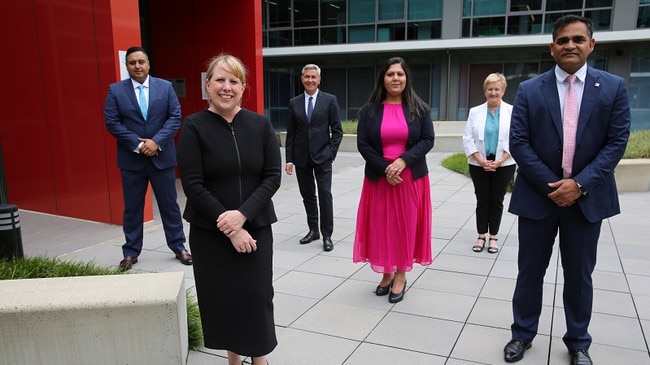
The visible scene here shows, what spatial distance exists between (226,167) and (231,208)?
8.8 inches

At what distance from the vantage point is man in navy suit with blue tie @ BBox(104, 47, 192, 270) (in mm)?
4984

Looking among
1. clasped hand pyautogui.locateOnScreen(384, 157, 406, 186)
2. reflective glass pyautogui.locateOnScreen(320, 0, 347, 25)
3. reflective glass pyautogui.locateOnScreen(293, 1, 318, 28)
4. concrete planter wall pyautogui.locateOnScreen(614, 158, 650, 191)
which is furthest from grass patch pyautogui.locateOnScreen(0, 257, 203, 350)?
reflective glass pyautogui.locateOnScreen(293, 1, 318, 28)

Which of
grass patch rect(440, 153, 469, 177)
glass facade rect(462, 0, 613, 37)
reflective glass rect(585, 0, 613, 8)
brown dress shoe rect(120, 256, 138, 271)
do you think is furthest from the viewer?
glass facade rect(462, 0, 613, 37)

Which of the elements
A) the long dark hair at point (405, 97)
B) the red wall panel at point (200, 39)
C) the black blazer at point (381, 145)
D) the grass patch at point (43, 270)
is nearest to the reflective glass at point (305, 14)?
the red wall panel at point (200, 39)

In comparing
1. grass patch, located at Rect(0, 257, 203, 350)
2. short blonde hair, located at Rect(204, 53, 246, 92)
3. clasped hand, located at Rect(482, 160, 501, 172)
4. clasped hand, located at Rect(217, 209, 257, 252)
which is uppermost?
short blonde hair, located at Rect(204, 53, 246, 92)

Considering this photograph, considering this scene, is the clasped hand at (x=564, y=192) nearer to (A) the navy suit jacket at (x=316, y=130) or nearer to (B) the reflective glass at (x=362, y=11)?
(A) the navy suit jacket at (x=316, y=130)

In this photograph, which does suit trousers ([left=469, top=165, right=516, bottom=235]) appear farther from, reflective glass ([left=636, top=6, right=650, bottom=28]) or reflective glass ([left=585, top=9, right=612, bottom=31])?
reflective glass ([left=636, top=6, right=650, bottom=28])

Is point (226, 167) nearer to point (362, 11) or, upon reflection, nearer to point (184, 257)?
point (184, 257)

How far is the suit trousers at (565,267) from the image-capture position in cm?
311

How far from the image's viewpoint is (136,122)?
5039 mm

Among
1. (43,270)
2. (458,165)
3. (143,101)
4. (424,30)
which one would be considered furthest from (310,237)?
(424,30)

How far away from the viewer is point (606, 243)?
20.1 feet

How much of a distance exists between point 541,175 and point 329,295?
85.5 inches

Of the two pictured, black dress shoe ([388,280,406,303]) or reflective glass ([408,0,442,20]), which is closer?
black dress shoe ([388,280,406,303])
